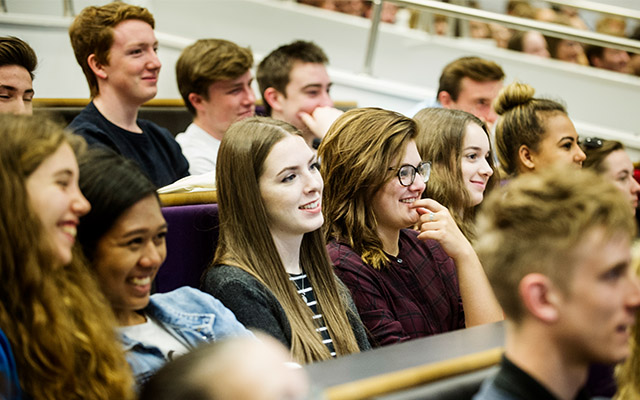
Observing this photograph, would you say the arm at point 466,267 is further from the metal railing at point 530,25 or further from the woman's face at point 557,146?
the metal railing at point 530,25

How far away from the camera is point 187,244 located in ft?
5.97

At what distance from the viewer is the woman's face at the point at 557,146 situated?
2.55m

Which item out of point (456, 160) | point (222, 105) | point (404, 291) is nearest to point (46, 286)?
point (404, 291)

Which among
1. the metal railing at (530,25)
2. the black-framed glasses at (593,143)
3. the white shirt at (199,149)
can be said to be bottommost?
the white shirt at (199,149)

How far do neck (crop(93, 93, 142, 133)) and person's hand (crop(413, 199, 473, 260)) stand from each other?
1.12 m

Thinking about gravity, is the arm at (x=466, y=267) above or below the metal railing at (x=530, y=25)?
below

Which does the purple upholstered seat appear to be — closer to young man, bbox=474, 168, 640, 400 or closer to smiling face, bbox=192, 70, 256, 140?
young man, bbox=474, 168, 640, 400

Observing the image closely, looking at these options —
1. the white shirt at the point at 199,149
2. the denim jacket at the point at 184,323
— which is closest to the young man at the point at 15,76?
the white shirt at the point at 199,149

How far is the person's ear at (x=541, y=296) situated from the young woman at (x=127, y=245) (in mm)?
634

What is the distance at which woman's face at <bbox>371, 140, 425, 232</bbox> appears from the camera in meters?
1.91

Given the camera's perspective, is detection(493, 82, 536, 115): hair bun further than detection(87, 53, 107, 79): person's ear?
Yes

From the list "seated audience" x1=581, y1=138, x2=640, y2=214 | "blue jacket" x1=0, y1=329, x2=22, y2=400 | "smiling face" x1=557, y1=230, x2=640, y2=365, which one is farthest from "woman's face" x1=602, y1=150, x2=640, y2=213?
"blue jacket" x1=0, y1=329, x2=22, y2=400

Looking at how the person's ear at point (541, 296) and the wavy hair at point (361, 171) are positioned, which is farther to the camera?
the wavy hair at point (361, 171)

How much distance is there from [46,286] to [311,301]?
754 millimetres
